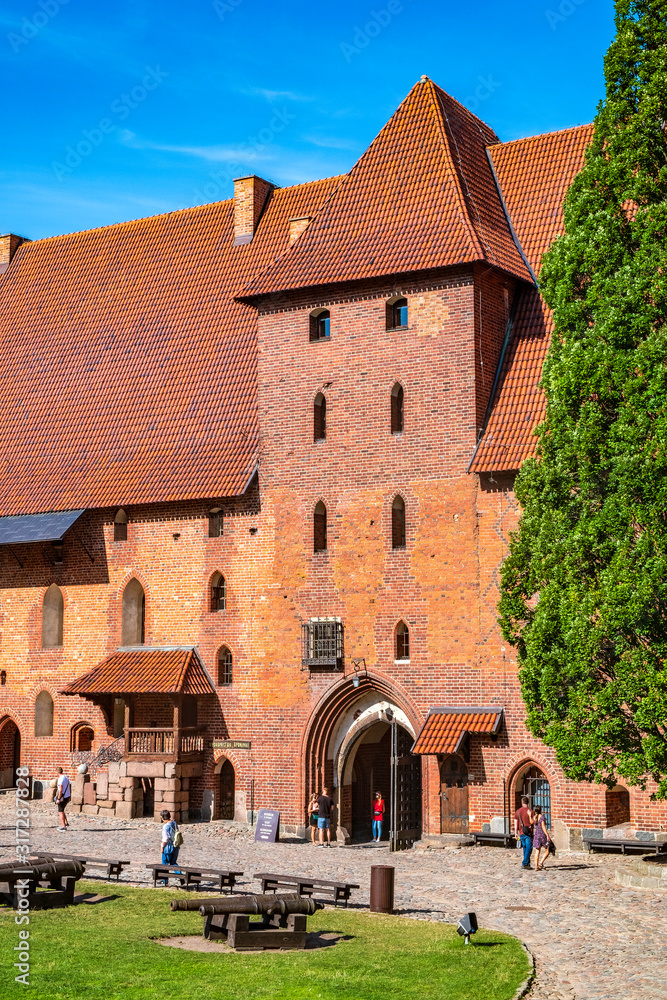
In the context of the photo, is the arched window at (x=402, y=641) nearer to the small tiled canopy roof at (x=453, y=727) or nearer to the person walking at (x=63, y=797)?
the small tiled canopy roof at (x=453, y=727)

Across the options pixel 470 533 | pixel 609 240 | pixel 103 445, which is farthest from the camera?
pixel 103 445

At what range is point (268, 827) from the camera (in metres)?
26.6

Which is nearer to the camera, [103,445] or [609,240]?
[609,240]

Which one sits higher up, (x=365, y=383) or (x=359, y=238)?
(x=359, y=238)

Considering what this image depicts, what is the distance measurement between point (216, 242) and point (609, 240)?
55.6ft

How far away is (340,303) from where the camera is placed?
28781mm

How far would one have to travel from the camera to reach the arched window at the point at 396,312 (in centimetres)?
2816

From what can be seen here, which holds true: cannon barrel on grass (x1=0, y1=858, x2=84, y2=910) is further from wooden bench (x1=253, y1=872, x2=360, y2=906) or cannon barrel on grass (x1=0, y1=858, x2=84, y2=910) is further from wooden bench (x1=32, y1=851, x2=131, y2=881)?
wooden bench (x1=253, y1=872, x2=360, y2=906)

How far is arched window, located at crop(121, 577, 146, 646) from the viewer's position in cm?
3153

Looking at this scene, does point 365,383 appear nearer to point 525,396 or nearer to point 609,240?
point 525,396

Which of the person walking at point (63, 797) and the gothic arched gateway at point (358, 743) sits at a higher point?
the gothic arched gateway at point (358, 743)

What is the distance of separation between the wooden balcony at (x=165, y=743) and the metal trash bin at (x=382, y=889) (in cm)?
1178

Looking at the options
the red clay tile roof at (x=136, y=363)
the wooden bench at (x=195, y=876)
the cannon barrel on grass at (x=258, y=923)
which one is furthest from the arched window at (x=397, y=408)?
the cannon barrel on grass at (x=258, y=923)

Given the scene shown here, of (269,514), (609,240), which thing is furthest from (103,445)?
(609,240)
